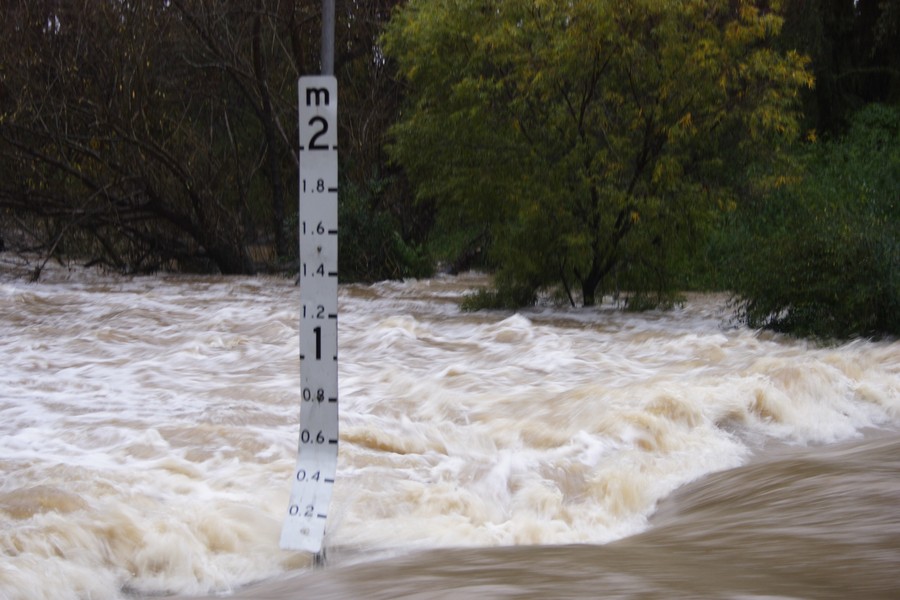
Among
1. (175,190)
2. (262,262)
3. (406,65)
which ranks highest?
(406,65)

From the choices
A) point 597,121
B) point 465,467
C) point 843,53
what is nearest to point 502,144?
point 597,121

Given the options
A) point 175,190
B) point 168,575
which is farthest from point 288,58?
point 168,575

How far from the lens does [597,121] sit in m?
14.6

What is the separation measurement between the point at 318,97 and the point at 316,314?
880mm

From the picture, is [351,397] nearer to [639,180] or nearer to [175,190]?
[639,180]

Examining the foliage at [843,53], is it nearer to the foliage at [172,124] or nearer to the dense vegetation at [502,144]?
the dense vegetation at [502,144]

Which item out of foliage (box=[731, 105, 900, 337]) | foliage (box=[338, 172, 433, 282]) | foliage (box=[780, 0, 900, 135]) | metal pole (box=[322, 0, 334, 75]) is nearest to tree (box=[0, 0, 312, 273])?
foliage (box=[338, 172, 433, 282])

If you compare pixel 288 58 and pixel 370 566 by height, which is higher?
pixel 288 58

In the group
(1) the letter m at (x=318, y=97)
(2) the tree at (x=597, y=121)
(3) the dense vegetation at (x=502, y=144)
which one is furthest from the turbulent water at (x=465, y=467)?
(2) the tree at (x=597, y=121)

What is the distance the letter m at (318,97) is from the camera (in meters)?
4.24

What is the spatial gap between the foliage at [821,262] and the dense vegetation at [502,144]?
3cm

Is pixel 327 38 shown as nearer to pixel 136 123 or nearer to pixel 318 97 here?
pixel 318 97

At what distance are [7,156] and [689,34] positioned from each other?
45.0 ft

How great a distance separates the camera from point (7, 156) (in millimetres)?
20656
